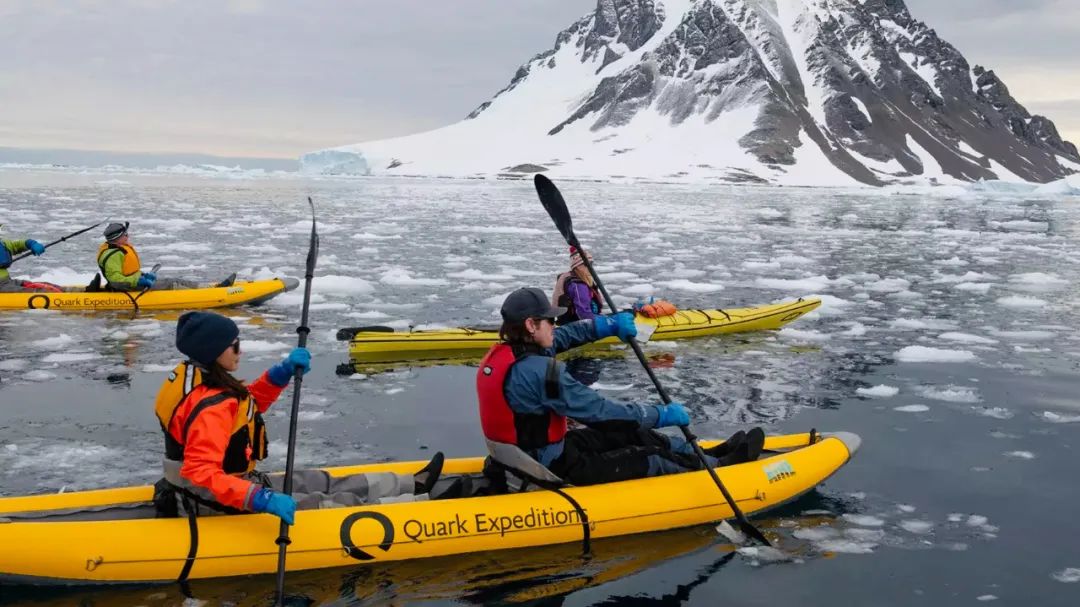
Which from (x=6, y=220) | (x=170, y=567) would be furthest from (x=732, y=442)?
(x=6, y=220)

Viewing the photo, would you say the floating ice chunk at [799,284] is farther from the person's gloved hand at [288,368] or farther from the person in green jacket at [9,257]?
the person's gloved hand at [288,368]

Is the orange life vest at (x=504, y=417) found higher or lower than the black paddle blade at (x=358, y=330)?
higher

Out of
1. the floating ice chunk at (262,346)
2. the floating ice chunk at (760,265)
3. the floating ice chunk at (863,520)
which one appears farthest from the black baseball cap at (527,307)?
the floating ice chunk at (760,265)

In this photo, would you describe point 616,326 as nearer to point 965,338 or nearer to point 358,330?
point 358,330

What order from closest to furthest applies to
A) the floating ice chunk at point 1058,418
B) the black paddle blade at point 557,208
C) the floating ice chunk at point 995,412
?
the floating ice chunk at point 1058,418 < the floating ice chunk at point 995,412 < the black paddle blade at point 557,208

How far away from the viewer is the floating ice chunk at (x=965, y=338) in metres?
9.76

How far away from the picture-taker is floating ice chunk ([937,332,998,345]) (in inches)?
384

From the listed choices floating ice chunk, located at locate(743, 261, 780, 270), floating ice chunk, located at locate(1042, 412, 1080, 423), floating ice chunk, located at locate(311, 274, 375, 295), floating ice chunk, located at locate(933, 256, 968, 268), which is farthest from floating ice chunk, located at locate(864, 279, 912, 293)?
floating ice chunk, located at locate(311, 274, 375, 295)

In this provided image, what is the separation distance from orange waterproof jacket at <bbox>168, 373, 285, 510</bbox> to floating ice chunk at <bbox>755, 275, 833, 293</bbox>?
447 inches

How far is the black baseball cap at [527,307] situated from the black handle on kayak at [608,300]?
1.05m

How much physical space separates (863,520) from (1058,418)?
9.54ft

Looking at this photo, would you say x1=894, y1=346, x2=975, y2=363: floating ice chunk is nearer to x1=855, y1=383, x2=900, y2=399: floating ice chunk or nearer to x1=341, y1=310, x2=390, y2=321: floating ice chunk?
x1=855, y1=383, x2=900, y2=399: floating ice chunk

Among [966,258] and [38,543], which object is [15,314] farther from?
[966,258]

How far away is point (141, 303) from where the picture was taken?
10781 mm
